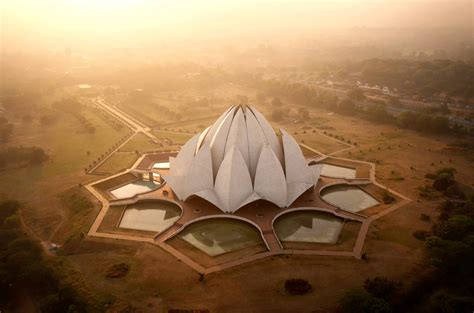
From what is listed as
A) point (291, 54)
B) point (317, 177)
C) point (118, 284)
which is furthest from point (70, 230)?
point (291, 54)

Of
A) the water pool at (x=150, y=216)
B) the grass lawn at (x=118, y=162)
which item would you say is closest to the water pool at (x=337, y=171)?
the water pool at (x=150, y=216)

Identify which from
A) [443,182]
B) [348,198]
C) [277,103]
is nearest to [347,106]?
[277,103]

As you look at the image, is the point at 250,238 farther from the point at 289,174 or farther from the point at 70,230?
the point at 70,230

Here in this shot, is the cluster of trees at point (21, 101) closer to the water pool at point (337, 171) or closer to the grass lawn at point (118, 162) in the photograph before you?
the grass lawn at point (118, 162)

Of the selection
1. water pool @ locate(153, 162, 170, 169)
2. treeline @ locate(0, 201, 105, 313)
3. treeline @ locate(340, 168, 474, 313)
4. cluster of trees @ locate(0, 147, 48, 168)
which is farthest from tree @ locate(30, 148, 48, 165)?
treeline @ locate(340, 168, 474, 313)

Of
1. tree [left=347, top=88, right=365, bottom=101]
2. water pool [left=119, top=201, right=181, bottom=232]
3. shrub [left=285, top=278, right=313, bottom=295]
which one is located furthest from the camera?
tree [left=347, top=88, right=365, bottom=101]

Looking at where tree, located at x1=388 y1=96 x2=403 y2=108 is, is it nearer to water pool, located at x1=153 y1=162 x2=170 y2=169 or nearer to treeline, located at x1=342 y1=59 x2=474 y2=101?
treeline, located at x1=342 y1=59 x2=474 y2=101
